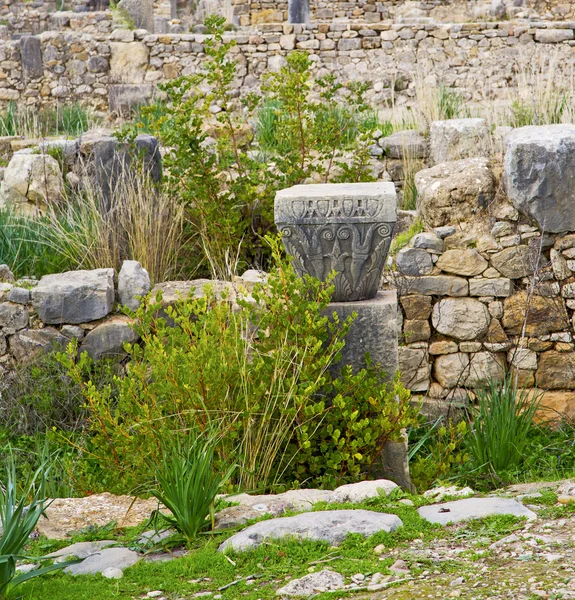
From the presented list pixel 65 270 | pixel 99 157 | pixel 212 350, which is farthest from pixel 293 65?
pixel 212 350

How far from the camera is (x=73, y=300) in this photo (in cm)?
562

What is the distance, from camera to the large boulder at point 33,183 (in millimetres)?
7328

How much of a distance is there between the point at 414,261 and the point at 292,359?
1.92 metres

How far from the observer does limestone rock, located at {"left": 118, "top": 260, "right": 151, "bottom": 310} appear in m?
5.77

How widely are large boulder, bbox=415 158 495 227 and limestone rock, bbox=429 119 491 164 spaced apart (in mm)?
934

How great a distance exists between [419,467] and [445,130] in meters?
3.49

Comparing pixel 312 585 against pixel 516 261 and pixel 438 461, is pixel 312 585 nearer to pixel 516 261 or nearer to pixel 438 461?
pixel 438 461

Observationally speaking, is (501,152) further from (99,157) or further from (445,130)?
(99,157)

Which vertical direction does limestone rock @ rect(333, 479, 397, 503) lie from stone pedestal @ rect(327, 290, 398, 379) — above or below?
below

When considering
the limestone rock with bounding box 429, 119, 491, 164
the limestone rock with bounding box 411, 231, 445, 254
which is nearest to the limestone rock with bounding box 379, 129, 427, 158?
the limestone rock with bounding box 429, 119, 491, 164

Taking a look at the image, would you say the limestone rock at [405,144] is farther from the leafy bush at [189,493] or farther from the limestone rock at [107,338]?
the leafy bush at [189,493]

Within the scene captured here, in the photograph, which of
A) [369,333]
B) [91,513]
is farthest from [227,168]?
[91,513]

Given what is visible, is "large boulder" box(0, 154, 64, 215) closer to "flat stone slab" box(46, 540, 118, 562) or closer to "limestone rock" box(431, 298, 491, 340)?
"limestone rock" box(431, 298, 491, 340)

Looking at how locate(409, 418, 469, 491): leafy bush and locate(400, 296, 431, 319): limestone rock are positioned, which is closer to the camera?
locate(409, 418, 469, 491): leafy bush
